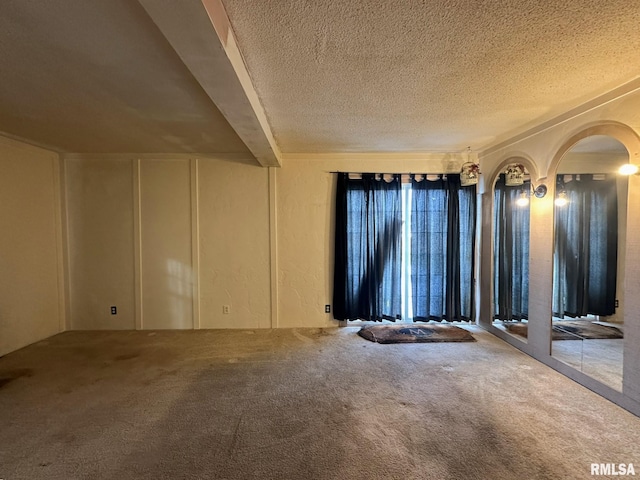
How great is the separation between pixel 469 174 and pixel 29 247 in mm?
5516

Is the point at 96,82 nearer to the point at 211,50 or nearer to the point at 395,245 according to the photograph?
the point at 211,50

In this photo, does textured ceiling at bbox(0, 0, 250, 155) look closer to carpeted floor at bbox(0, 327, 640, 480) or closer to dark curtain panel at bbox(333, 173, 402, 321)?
dark curtain panel at bbox(333, 173, 402, 321)

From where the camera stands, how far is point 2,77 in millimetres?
1943

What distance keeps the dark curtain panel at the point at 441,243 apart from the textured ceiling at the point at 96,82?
8.57ft

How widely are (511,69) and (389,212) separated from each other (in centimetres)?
218

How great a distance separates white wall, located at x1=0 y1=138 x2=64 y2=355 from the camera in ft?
10.5

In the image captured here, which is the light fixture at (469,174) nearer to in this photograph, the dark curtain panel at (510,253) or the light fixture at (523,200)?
the dark curtain panel at (510,253)

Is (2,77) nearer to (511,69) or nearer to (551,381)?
(511,69)

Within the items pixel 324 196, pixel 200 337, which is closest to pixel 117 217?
pixel 200 337

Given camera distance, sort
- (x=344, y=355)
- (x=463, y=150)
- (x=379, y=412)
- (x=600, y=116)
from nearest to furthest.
Result: (x=379, y=412)
(x=600, y=116)
(x=344, y=355)
(x=463, y=150)

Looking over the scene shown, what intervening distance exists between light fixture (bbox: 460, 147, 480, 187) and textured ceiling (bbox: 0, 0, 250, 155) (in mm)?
2965

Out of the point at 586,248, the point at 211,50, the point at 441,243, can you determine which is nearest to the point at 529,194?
the point at 586,248

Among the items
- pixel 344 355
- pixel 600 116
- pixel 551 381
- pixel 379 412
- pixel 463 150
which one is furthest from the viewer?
pixel 463 150

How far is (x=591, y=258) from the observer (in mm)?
2508
